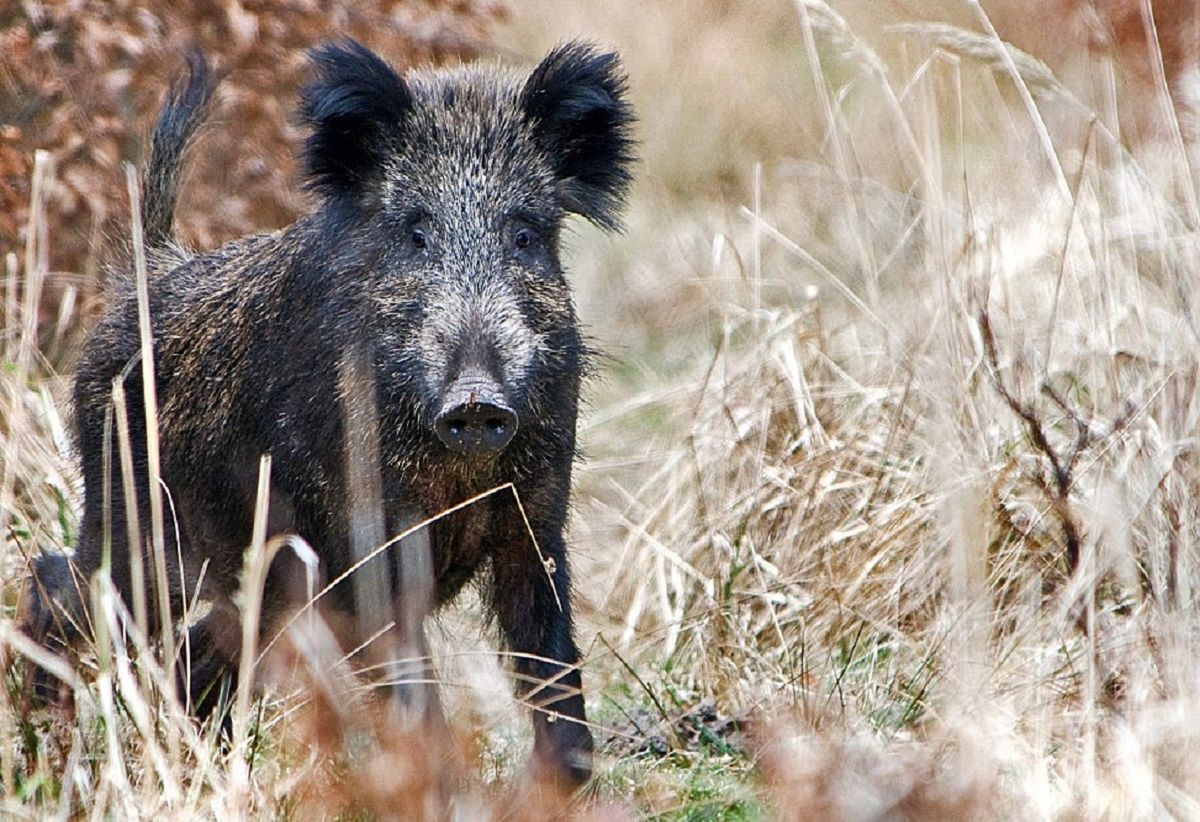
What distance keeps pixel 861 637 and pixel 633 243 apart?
195 inches

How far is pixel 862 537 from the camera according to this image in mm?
4840

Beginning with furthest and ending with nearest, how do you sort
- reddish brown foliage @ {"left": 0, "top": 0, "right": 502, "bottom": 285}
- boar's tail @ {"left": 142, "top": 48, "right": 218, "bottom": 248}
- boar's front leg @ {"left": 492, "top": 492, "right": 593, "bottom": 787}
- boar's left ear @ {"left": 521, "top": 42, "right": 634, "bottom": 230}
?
reddish brown foliage @ {"left": 0, "top": 0, "right": 502, "bottom": 285} → boar's tail @ {"left": 142, "top": 48, "right": 218, "bottom": 248} → boar's left ear @ {"left": 521, "top": 42, "right": 634, "bottom": 230} → boar's front leg @ {"left": 492, "top": 492, "right": 593, "bottom": 787}

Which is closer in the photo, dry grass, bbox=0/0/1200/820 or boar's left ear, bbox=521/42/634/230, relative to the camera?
dry grass, bbox=0/0/1200/820

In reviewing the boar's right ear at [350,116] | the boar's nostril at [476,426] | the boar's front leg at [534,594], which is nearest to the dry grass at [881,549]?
the boar's front leg at [534,594]

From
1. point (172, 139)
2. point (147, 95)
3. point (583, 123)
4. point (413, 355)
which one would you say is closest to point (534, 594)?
point (413, 355)

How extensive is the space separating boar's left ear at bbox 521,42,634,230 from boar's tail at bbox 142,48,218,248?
3.93ft

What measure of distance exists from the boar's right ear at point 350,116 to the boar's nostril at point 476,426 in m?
0.95

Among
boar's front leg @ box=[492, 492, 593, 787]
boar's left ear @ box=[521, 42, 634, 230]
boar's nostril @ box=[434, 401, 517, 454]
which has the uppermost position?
boar's left ear @ box=[521, 42, 634, 230]

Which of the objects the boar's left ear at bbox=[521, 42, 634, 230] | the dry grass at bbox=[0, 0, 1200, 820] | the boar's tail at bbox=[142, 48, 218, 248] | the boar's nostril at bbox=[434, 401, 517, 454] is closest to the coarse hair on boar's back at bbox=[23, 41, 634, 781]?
the boar's left ear at bbox=[521, 42, 634, 230]

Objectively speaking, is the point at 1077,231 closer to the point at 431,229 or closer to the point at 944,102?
the point at 431,229

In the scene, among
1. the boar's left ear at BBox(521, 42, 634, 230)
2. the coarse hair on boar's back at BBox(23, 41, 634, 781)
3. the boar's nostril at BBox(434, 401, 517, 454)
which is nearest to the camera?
the boar's nostril at BBox(434, 401, 517, 454)

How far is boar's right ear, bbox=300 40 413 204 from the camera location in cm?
441

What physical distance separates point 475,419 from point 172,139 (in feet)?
6.22

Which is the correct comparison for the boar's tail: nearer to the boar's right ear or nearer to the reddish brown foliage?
the boar's right ear
